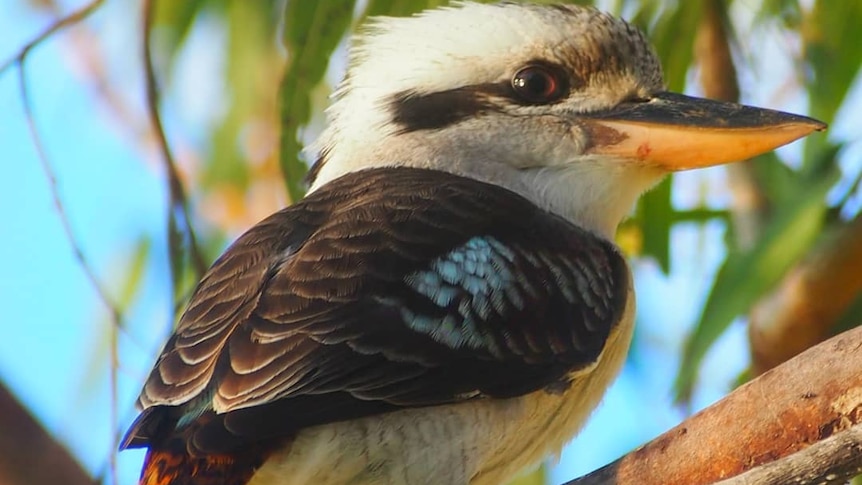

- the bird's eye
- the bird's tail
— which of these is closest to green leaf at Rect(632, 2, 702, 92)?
the bird's eye

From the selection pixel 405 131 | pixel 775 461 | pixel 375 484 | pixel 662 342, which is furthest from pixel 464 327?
pixel 662 342

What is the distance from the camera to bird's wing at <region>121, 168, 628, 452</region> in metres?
2.01

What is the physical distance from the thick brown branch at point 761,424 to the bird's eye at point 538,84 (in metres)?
0.87

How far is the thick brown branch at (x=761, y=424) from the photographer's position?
193 centimetres

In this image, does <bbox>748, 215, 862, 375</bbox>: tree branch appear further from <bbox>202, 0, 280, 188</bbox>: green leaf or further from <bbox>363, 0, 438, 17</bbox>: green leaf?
<bbox>202, 0, 280, 188</bbox>: green leaf

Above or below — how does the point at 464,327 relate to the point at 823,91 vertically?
above

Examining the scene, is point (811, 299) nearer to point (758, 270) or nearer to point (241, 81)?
point (758, 270)

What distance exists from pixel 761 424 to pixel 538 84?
0.95m

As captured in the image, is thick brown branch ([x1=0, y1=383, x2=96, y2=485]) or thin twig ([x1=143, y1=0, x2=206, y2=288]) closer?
thick brown branch ([x1=0, y1=383, x2=96, y2=485])

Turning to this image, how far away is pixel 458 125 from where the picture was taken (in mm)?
2752

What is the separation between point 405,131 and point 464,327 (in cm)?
70

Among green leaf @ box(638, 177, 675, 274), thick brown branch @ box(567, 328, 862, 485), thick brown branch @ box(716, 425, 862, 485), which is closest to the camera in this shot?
thick brown branch @ box(716, 425, 862, 485)

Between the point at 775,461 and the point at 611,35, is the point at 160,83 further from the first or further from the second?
the point at 775,461

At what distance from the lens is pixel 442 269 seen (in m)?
2.24
